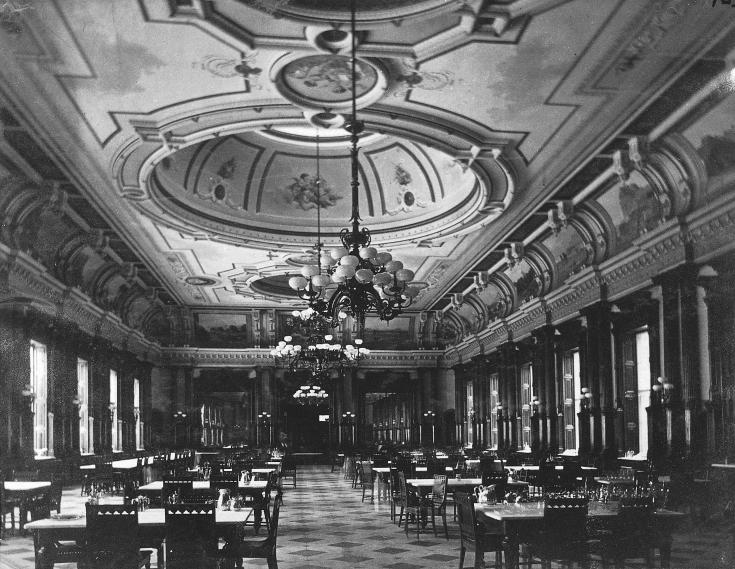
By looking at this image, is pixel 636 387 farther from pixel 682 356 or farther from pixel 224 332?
pixel 224 332

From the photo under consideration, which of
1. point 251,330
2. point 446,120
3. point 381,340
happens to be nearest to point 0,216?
point 446,120

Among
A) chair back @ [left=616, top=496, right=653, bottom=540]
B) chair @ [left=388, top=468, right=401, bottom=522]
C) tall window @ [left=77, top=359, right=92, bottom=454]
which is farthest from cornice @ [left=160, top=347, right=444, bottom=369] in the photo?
chair back @ [left=616, top=496, right=653, bottom=540]

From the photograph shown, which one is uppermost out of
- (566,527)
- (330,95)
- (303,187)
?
(303,187)

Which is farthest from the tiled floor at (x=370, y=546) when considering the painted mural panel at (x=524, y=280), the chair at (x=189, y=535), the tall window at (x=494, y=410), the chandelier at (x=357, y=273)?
the tall window at (x=494, y=410)

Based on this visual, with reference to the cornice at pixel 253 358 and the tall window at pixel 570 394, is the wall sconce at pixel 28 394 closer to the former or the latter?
the tall window at pixel 570 394

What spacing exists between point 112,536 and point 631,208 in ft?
33.5

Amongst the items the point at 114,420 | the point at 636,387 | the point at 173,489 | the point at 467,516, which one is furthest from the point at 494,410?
the point at 467,516

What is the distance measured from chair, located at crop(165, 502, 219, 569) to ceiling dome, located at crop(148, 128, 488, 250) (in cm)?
864

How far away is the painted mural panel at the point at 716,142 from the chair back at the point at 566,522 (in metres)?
5.59

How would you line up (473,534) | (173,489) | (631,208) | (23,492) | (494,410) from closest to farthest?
(473,534) < (173,489) < (23,492) < (631,208) < (494,410)

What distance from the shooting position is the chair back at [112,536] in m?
6.89

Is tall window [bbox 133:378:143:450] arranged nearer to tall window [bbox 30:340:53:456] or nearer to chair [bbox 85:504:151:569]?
tall window [bbox 30:340:53:456]

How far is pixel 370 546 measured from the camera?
1070 centimetres

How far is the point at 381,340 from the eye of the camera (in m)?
31.6
